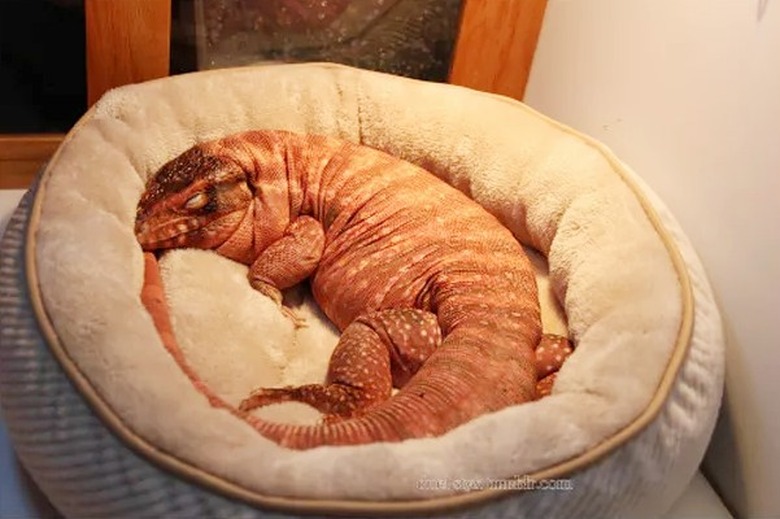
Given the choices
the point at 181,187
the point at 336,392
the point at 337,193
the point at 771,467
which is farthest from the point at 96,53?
the point at 771,467

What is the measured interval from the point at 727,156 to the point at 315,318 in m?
0.72

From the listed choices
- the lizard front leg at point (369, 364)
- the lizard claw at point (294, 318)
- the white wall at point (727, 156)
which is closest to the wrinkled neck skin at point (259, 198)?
the lizard claw at point (294, 318)

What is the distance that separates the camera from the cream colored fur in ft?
3.77

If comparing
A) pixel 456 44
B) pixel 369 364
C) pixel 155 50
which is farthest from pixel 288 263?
pixel 456 44

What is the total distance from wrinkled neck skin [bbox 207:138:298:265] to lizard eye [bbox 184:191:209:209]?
0.08m

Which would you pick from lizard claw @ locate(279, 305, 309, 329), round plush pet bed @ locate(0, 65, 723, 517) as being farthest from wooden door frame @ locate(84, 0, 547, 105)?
lizard claw @ locate(279, 305, 309, 329)

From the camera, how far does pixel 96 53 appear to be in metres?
1.81

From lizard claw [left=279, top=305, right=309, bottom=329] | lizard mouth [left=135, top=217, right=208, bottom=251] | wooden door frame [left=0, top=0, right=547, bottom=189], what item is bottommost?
lizard claw [left=279, top=305, right=309, bottom=329]

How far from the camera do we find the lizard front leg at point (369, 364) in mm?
1422

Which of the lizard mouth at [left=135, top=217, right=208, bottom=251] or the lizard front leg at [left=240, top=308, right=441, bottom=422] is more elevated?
the lizard mouth at [left=135, top=217, right=208, bottom=251]

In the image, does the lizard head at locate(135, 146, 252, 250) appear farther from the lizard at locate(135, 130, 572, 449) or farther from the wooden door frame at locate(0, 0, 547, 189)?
the wooden door frame at locate(0, 0, 547, 189)

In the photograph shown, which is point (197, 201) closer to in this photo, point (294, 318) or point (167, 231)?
point (167, 231)

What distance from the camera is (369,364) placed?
145 centimetres

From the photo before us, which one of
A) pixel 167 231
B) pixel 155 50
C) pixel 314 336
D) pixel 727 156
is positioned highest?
pixel 727 156
